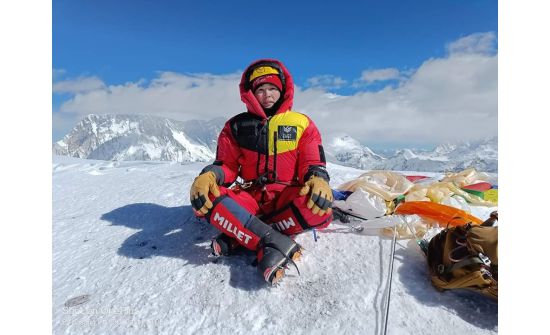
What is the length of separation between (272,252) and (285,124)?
1420 mm

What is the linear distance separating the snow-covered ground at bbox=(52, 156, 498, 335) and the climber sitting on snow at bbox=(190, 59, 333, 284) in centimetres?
25

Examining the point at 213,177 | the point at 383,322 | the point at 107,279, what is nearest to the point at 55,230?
the point at 107,279

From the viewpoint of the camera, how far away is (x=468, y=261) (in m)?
2.23

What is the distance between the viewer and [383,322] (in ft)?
6.97

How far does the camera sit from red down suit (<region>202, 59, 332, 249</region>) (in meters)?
3.27

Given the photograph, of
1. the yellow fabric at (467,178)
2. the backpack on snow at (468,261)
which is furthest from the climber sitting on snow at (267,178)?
the yellow fabric at (467,178)

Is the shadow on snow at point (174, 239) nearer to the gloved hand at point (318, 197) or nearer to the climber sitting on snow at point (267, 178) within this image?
the climber sitting on snow at point (267, 178)

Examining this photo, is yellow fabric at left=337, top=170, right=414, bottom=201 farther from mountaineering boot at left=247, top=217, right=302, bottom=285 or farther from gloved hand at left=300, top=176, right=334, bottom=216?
mountaineering boot at left=247, top=217, right=302, bottom=285

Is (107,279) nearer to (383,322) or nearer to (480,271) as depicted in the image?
(383,322)

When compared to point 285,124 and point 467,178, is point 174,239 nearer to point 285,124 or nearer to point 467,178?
point 285,124

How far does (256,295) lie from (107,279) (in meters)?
1.43

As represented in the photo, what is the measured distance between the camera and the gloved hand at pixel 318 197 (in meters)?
2.79

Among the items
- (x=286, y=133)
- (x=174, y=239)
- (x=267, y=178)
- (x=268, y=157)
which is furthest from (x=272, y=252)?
(x=174, y=239)

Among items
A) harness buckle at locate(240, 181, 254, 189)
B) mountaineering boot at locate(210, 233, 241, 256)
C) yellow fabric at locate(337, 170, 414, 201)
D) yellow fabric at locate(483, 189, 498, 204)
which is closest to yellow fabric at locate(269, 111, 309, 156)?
harness buckle at locate(240, 181, 254, 189)
